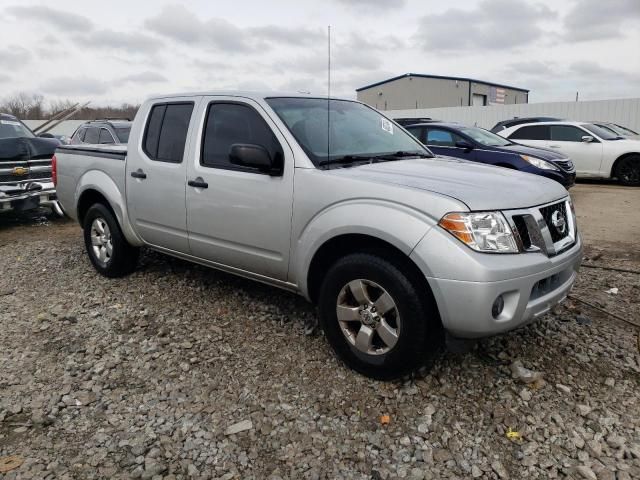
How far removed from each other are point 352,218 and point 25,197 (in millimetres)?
6756

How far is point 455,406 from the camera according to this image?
2984 millimetres

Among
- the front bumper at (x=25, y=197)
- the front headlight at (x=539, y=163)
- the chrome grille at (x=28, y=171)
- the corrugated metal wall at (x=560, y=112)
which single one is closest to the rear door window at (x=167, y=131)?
the front bumper at (x=25, y=197)

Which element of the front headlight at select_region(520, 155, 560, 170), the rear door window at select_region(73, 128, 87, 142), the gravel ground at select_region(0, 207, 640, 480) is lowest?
the gravel ground at select_region(0, 207, 640, 480)

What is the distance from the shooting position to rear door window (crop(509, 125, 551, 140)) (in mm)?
12320

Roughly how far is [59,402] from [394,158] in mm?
2684

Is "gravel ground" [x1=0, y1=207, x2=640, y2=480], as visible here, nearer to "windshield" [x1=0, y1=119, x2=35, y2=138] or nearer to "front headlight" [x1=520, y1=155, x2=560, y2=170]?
"front headlight" [x1=520, y1=155, x2=560, y2=170]

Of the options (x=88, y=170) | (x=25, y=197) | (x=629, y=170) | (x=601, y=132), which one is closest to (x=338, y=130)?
(x=88, y=170)

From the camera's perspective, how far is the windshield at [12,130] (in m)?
8.72

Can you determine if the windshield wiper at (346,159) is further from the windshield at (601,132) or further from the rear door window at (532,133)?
the windshield at (601,132)

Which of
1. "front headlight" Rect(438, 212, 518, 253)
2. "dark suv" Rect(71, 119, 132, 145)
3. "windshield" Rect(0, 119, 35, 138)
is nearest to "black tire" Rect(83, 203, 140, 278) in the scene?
"front headlight" Rect(438, 212, 518, 253)

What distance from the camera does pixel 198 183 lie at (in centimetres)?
398

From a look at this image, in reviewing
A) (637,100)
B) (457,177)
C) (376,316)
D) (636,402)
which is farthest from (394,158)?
(637,100)

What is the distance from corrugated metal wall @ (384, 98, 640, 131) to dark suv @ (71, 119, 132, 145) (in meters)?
19.0

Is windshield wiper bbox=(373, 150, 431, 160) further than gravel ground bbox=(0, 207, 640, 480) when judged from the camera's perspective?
Yes
